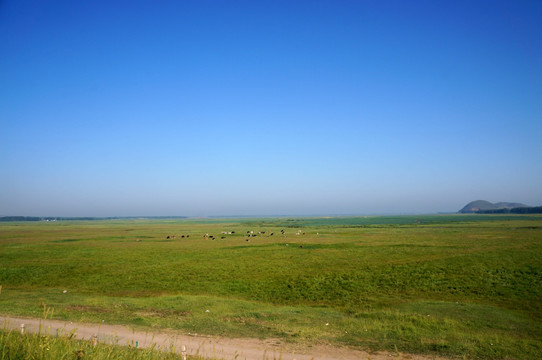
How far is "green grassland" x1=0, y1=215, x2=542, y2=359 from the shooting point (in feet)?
50.0

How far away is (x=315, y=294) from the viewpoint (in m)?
25.3

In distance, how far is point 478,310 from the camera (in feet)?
64.5

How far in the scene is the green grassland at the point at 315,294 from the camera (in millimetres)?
15227

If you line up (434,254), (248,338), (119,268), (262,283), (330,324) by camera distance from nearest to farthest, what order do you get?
(248,338)
(330,324)
(262,283)
(119,268)
(434,254)

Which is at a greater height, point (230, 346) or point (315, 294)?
point (230, 346)

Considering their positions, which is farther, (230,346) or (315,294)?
(315,294)

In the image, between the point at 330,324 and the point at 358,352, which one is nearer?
the point at 358,352

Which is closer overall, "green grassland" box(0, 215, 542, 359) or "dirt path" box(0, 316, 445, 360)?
"dirt path" box(0, 316, 445, 360)

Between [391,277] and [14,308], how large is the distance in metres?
26.1

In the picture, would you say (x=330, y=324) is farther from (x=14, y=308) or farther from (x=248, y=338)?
(x=14, y=308)

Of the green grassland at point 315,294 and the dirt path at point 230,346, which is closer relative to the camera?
the dirt path at point 230,346

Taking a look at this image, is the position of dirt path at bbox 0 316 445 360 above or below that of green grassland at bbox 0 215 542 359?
above

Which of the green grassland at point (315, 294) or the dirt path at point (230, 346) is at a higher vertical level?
the dirt path at point (230, 346)

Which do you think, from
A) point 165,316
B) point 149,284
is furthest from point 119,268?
point 165,316
